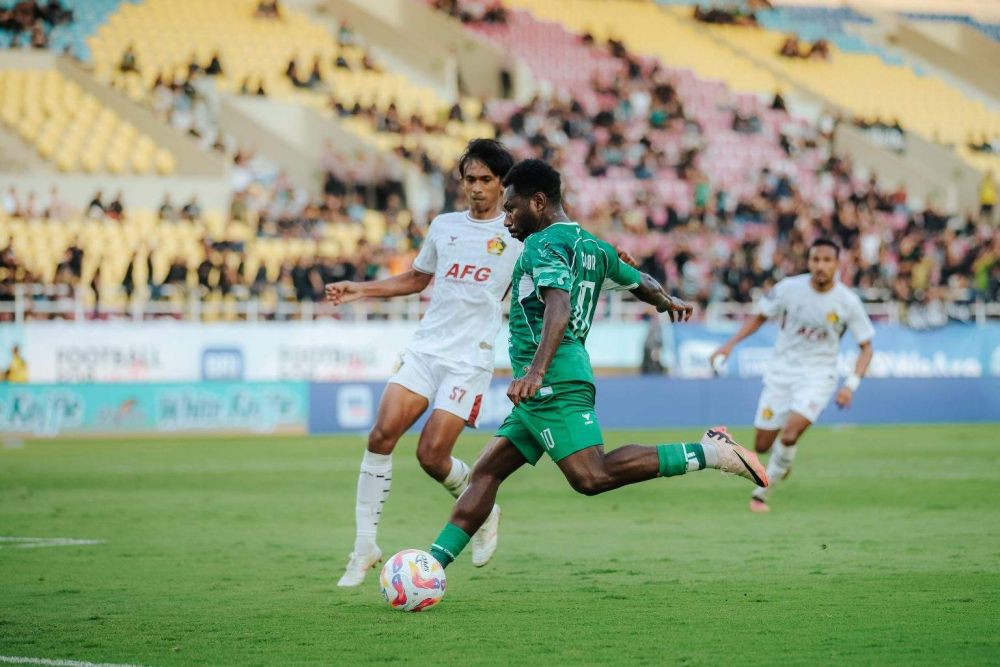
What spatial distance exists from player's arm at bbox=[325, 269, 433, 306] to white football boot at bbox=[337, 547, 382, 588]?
1614mm

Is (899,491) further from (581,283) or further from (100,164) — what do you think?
(100,164)

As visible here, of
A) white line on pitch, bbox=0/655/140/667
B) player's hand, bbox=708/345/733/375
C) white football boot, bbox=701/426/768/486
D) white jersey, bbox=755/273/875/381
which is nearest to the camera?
white line on pitch, bbox=0/655/140/667

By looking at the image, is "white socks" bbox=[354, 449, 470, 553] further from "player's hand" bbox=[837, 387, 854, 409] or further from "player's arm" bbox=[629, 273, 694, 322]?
"player's hand" bbox=[837, 387, 854, 409]

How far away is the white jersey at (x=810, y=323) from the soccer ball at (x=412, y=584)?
7581mm

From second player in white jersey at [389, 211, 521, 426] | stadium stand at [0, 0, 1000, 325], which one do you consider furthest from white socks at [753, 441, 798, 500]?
stadium stand at [0, 0, 1000, 325]

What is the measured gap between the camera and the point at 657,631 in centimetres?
770

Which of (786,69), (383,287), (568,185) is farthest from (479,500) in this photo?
(786,69)

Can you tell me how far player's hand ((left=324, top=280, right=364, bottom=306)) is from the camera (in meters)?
9.73

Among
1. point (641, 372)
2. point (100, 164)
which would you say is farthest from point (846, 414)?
point (100, 164)

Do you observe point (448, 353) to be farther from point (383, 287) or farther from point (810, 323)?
point (810, 323)

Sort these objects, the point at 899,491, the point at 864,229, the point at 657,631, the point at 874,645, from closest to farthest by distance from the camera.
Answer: the point at 874,645
the point at 657,631
the point at 899,491
the point at 864,229

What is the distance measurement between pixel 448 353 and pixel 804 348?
20.8ft

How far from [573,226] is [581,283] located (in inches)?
12.6

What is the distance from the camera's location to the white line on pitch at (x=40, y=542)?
11969 millimetres
